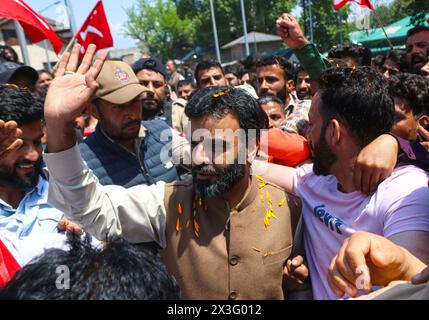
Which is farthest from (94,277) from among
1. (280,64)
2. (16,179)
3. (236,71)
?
(236,71)

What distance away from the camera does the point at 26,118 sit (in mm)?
2324

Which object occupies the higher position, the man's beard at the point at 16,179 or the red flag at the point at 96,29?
the red flag at the point at 96,29

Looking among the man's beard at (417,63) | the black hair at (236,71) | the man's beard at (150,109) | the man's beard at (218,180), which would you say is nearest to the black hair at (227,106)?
the man's beard at (218,180)

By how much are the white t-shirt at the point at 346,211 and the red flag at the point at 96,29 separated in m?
3.82

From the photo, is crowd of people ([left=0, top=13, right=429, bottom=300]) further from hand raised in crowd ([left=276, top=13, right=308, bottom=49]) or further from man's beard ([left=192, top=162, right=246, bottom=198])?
hand raised in crowd ([left=276, top=13, right=308, bottom=49])

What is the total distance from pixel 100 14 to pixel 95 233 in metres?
4.08

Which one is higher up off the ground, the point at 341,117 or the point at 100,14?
the point at 100,14

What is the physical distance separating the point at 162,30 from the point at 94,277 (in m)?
61.4

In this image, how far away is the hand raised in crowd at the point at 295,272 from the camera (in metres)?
1.92

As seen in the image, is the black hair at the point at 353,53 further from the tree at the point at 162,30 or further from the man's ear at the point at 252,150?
the tree at the point at 162,30

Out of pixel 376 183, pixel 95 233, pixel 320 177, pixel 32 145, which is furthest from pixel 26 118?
pixel 376 183

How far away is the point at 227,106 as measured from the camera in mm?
2043

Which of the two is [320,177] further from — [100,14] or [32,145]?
[100,14]

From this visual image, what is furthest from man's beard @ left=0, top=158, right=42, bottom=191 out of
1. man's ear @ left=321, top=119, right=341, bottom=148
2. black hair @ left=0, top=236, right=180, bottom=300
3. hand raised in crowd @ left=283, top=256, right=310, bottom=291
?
man's ear @ left=321, top=119, right=341, bottom=148
